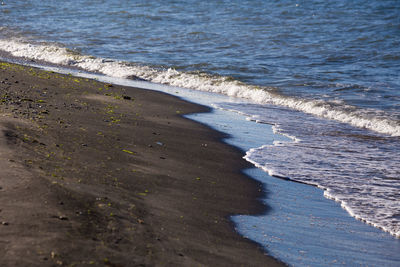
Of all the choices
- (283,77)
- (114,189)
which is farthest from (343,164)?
(283,77)

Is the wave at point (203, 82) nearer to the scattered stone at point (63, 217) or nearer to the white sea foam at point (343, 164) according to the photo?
the white sea foam at point (343, 164)

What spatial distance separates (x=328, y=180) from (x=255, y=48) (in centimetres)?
1282

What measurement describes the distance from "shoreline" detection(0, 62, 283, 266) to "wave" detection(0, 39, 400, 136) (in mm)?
3547

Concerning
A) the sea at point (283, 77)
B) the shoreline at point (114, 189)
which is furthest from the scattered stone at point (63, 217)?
the sea at point (283, 77)

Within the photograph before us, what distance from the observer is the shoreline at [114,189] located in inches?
143

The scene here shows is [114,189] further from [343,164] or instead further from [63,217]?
[343,164]

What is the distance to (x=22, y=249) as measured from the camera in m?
3.33

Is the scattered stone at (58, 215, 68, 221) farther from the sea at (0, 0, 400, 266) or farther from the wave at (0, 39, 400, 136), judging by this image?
the wave at (0, 39, 400, 136)

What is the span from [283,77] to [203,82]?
223cm

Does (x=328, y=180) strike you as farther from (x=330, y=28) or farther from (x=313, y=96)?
(x=330, y=28)

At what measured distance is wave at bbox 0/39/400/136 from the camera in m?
10.6

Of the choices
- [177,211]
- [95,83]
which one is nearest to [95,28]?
[95,83]

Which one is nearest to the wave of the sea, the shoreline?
the sea

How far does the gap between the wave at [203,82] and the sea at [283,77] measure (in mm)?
37
